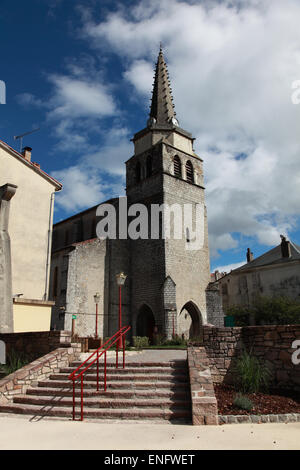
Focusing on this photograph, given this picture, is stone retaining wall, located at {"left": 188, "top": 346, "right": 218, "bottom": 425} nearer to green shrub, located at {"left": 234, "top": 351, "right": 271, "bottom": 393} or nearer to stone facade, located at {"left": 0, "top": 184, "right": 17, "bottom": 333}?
green shrub, located at {"left": 234, "top": 351, "right": 271, "bottom": 393}

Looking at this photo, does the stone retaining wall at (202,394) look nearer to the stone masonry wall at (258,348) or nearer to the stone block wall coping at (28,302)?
the stone masonry wall at (258,348)

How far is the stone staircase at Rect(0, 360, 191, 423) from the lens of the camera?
656cm

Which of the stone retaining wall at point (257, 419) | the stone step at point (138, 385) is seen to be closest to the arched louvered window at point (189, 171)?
the stone step at point (138, 385)

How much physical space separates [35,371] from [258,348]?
220 inches

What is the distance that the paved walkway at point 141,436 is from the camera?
471 centimetres

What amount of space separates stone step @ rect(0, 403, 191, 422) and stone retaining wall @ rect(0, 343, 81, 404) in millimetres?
801

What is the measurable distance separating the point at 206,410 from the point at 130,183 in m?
24.2

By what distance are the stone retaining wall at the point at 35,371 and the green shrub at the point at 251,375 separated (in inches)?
173

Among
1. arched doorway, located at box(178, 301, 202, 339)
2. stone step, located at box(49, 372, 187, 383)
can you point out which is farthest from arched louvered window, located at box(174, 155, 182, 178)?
stone step, located at box(49, 372, 187, 383)

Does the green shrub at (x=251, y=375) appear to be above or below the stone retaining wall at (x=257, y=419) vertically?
above

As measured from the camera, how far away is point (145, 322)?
83.9 ft

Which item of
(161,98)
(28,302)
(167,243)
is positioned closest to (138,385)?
(28,302)
